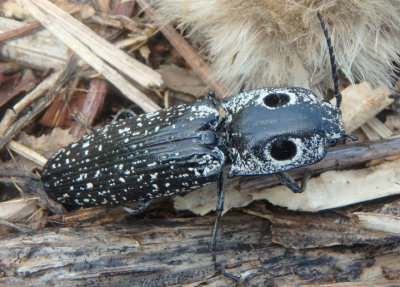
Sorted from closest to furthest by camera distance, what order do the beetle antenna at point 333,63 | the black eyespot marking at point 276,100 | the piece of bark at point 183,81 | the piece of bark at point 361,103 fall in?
the beetle antenna at point 333,63, the black eyespot marking at point 276,100, the piece of bark at point 361,103, the piece of bark at point 183,81

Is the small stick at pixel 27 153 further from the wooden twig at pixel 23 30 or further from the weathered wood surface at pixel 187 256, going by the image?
the wooden twig at pixel 23 30

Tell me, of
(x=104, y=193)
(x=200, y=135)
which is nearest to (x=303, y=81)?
(x=200, y=135)

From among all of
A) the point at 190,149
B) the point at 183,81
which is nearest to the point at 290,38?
the point at 183,81

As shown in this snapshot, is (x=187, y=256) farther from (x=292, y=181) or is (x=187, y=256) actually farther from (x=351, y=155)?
(x=351, y=155)

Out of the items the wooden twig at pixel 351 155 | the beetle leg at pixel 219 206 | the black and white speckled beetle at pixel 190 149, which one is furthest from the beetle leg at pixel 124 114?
the wooden twig at pixel 351 155

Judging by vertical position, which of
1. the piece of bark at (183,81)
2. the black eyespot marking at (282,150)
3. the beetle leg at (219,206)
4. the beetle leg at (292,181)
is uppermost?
the piece of bark at (183,81)

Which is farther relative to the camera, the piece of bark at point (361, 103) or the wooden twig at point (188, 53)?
the wooden twig at point (188, 53)

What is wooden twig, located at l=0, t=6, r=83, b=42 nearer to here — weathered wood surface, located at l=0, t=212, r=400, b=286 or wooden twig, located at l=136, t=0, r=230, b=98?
wooden twig, located at l=136, t=0, r=230, b=98
